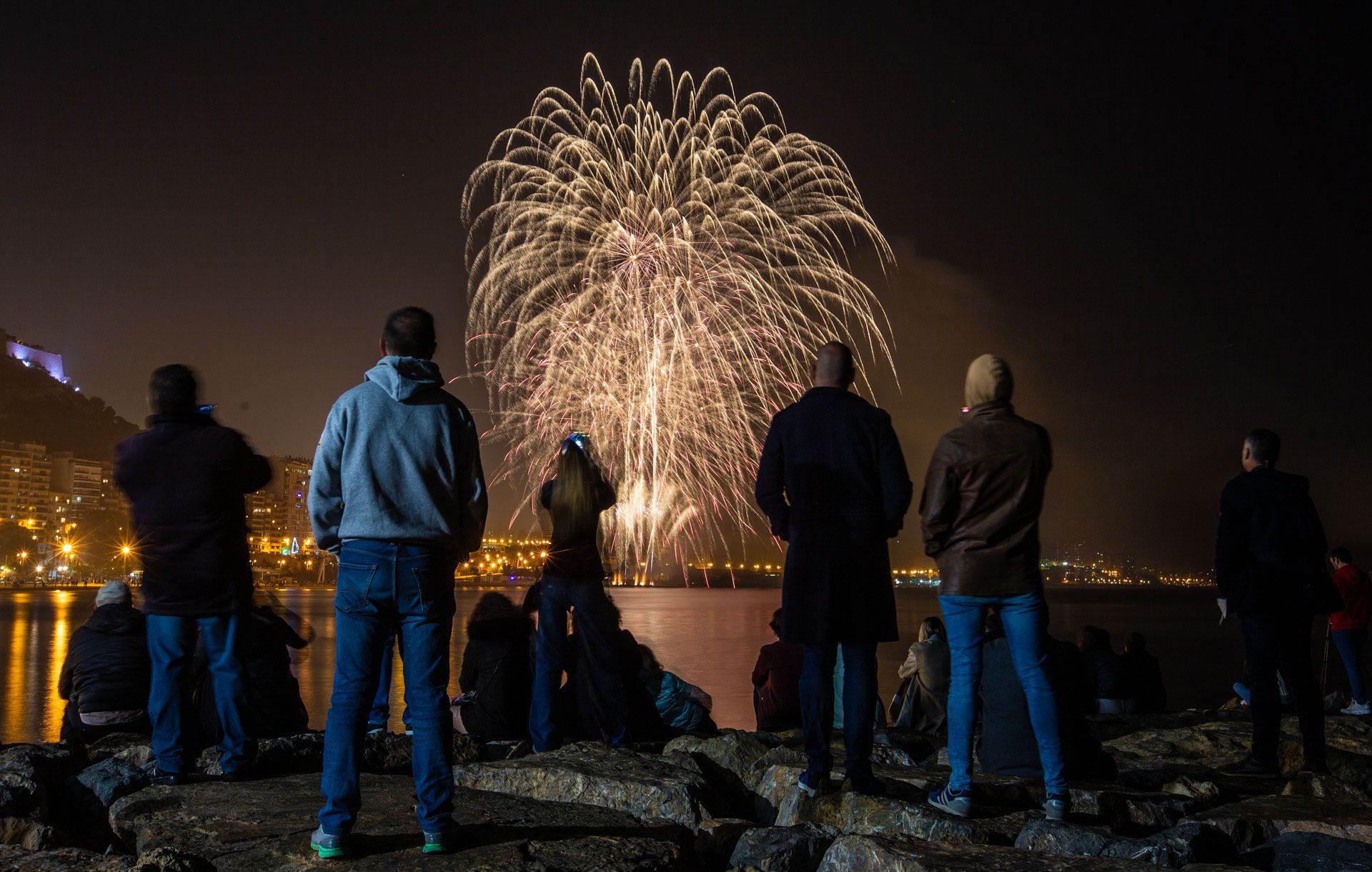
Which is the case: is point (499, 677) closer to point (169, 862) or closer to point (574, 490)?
point (574, 490)

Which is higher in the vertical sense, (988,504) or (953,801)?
(988,504)

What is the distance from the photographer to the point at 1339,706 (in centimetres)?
1245

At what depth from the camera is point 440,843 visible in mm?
3600

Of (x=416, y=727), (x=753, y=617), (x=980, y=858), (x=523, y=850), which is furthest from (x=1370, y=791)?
(x=753, y=617)

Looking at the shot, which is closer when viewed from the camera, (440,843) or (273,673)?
(440,843)

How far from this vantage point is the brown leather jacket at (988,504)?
173 inches

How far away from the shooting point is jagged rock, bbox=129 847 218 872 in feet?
10.8

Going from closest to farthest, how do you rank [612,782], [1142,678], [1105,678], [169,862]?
[169,862] < [612,782] < [1105,678] < [1142,678]

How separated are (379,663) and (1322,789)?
190 inches

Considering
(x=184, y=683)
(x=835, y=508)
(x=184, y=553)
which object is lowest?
(x=184, y=683)

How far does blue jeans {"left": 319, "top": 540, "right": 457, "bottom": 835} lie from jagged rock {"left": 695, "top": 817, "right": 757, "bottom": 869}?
109 cm

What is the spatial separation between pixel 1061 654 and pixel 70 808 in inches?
200

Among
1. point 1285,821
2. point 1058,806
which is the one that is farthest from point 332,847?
point 1285,821

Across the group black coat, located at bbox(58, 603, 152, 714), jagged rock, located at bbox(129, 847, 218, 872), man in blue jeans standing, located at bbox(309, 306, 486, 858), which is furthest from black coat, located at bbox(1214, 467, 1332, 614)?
black coat, located at bbox(58, 603, 152, 714)
